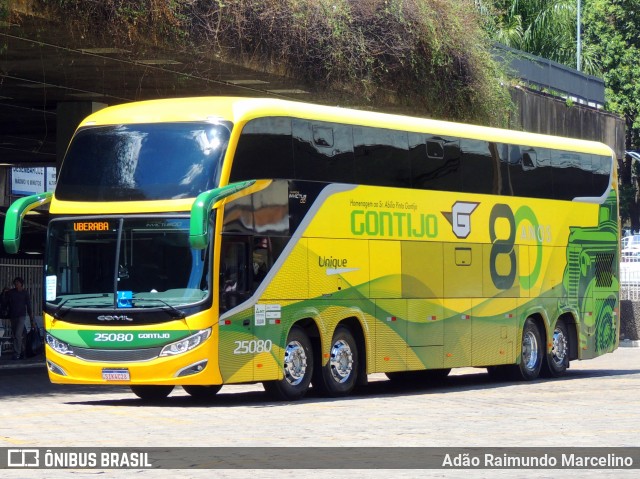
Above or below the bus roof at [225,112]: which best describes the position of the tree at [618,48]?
above

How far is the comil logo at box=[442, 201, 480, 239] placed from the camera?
70.5 feet

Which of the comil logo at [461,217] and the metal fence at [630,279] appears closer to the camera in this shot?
the comil logo at [461,217]

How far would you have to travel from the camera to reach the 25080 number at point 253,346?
17.6 metres

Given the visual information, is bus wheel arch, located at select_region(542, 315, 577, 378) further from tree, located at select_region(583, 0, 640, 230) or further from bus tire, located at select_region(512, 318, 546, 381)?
tree, located at select_region(583, 0, 640, 230)

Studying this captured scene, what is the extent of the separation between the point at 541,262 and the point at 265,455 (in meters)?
12.9

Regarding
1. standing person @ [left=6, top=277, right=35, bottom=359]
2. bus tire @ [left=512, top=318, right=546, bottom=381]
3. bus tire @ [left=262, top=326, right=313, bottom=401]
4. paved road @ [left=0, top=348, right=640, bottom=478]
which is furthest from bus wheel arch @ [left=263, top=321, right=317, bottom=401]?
standing person @ [left=6, top=277, right=35, bottom=359]

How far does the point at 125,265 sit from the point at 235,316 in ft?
4.92

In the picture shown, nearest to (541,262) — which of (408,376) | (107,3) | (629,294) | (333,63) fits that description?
(408,376)

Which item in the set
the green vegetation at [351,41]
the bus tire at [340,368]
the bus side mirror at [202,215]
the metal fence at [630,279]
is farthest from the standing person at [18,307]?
the metal fence at [630,279]

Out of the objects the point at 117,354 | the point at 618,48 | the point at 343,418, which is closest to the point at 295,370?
the point at 117,354

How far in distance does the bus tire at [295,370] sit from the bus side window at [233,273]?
123 centimetres

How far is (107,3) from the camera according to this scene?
63.8ft

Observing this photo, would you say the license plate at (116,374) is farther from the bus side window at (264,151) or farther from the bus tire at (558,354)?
the bus tire at (558,354)

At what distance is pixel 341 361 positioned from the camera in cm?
1948
